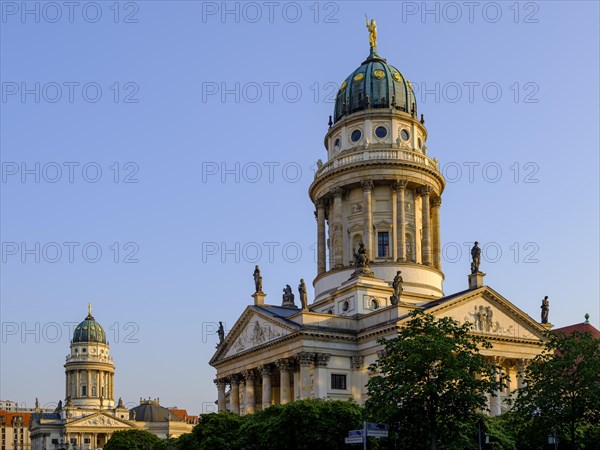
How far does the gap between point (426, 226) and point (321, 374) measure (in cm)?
2082

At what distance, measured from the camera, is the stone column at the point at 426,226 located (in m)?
83.7

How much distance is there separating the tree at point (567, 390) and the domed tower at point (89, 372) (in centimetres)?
15311

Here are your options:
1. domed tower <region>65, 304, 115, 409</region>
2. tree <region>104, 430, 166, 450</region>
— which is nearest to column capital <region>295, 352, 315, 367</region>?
tree <region>104, 430, 166, 450</region>

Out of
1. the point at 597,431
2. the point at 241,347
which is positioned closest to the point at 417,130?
the point at 241,347

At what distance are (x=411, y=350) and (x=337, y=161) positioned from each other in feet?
138

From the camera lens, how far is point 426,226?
84.3m

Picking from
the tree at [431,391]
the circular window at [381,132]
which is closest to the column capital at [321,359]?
the tree at [431,391]

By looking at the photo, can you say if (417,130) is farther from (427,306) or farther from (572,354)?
(572,354)

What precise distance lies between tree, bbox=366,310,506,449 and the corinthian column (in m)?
34.3

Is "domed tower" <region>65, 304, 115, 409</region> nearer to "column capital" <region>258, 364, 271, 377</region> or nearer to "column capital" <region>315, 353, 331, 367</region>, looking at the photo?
"column capital" <region>258, 364, 271, 377</region>

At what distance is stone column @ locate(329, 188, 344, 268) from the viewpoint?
8331 cm

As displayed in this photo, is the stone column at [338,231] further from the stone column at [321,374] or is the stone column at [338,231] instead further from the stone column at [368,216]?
the stone column at [321,374]

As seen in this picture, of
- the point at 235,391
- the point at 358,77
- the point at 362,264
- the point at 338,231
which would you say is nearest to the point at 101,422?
the point at 235,391

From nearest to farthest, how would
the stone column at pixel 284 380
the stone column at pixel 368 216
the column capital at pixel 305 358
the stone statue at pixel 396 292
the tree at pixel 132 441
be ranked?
1. the stone statue at pixel 396 292
2. the column capital at pixel 305 358
3. the stone column at pixel 284 380
4. the stone column at pixel 368 216
5. the tree at pixel 132 441
